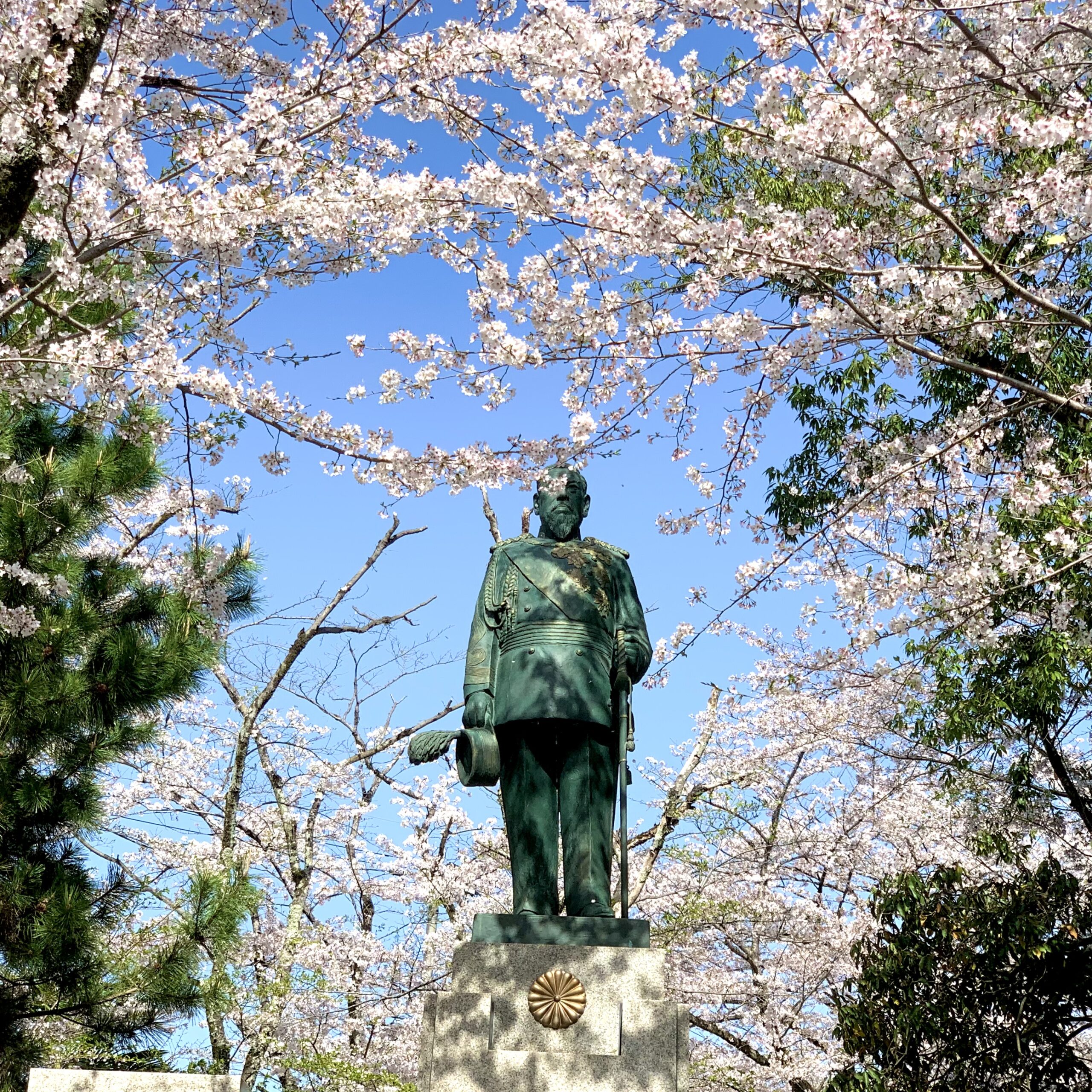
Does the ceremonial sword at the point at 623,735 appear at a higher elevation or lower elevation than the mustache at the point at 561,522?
lower

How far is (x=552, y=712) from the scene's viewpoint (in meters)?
4.89

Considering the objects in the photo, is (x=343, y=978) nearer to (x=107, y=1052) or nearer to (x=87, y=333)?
(x=107, y=1052)

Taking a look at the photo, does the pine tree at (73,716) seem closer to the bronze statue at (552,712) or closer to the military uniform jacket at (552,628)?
the military uniform jacket at (552,628)

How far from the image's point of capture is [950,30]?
7820 millimetres

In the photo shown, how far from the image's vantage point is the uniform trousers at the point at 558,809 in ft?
16.0

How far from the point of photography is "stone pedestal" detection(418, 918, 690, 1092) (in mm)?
4363

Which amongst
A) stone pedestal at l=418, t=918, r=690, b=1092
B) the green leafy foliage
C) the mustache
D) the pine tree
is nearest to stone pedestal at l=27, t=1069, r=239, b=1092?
the pine tree

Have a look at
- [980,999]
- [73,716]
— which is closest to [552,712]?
[980,999]

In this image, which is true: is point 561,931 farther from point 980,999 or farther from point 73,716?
point 73,716

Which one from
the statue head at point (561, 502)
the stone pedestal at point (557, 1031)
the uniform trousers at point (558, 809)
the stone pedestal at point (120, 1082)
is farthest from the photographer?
the stone pedestal at point (120, 1082)

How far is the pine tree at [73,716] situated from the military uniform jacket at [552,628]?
285 centimetres

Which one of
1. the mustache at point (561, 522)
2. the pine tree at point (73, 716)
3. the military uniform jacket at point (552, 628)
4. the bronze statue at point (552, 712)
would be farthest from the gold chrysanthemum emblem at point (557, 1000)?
the pine tree at point (73, 716)

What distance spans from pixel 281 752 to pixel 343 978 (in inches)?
106

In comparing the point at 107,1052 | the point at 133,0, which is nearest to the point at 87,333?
the point at 133,0
